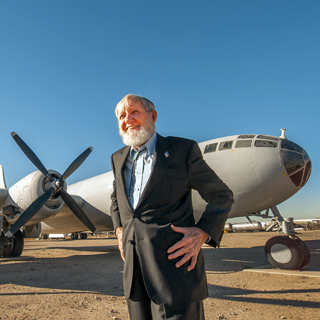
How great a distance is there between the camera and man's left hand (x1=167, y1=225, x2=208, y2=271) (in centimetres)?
169

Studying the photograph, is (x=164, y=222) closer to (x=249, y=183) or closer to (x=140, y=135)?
(x=140, y=135)

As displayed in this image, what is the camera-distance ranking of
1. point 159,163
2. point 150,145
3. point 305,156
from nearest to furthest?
point 159,163
point 150,145
point 305,156

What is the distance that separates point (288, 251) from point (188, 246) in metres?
7.30

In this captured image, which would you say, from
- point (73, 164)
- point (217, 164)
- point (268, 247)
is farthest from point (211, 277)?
point (73, 164)

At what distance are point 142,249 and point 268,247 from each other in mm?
7500

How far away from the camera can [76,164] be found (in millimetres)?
11305

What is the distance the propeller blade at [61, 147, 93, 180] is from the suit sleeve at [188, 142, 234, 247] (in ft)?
32.5

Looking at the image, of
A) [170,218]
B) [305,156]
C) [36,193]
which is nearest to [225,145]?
[305,156]

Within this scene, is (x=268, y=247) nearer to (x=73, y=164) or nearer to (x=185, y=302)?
(x=185, y=302)

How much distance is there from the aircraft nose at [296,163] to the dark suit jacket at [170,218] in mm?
7124

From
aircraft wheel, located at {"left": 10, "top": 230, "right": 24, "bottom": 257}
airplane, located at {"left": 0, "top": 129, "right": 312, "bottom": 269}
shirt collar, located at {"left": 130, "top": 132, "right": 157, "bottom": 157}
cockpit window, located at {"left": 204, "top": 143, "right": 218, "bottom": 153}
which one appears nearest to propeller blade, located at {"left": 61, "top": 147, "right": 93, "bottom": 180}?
airplane, located at {"left": 0, "top": 129, "right": 312, "bottom": 269}

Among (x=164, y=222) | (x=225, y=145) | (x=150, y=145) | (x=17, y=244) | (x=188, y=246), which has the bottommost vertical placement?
(x=17, y=244)

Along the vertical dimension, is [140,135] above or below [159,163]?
above

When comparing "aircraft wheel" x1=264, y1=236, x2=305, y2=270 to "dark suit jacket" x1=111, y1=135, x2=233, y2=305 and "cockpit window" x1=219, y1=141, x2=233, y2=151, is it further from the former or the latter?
"dark suit jacket" x1=111, y1=135, x2=233, y2=305
